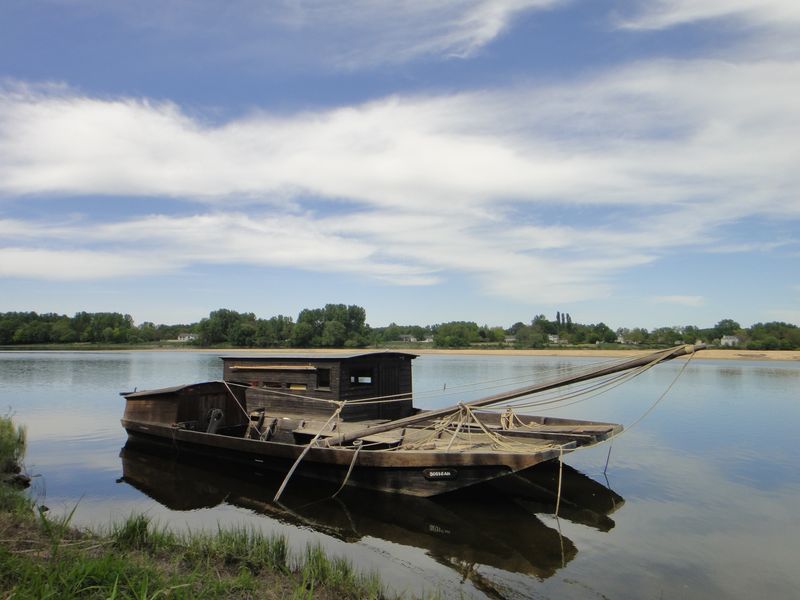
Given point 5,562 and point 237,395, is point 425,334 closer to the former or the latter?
point 237,395

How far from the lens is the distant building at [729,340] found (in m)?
116

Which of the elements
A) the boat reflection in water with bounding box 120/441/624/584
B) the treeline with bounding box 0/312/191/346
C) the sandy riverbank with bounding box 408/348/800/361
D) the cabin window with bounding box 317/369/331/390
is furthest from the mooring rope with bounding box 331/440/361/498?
the treeline with bounding box 0/312/191/346

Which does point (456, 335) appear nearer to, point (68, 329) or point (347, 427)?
point (68, 329)

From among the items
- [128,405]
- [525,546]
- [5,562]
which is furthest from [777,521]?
[128,405]

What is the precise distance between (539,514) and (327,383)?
27.3 ft

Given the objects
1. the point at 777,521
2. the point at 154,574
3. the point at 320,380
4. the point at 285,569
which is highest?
the point at 320,380

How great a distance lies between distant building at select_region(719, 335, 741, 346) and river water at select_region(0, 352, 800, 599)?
353 ft

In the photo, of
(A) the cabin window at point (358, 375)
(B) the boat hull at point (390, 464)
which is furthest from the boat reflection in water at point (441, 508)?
(A) the cabin window at point (358, 375)

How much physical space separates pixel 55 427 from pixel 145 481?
1060cm

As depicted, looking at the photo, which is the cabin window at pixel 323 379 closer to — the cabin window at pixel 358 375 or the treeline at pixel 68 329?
the cabin window at pixel 358 375

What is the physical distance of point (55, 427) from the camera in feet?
77.6

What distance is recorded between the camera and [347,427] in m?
17.3

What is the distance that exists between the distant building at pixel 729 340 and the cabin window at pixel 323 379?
384ft

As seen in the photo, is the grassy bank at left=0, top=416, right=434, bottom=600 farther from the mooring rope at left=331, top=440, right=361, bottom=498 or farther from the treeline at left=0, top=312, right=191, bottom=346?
the treeline at left=0, top=312, right=191, bottom=346
